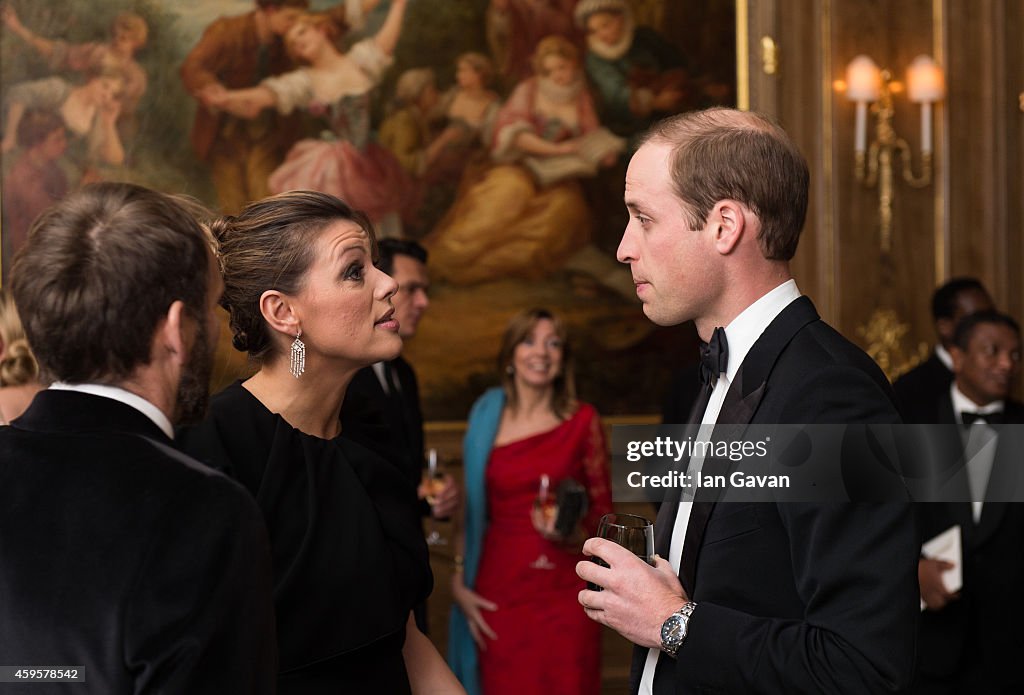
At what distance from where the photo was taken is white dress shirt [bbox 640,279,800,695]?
6.96 feet

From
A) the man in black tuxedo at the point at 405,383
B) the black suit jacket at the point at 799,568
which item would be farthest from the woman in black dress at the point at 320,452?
the man in black tuxedo at the point at 405,383

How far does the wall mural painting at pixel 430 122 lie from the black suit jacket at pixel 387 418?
139 centimetres

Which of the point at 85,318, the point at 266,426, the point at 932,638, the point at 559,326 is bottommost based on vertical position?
the point at 932,638

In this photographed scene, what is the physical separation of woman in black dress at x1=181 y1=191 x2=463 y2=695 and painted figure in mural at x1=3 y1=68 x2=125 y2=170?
4.41 m

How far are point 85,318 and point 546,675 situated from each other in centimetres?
438

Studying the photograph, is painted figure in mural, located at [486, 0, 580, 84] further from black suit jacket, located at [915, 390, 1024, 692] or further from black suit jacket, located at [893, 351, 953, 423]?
black suit jacket, located at [915, 390, 1024, 692]

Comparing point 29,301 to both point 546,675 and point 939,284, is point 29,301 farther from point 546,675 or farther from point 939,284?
point 939,284

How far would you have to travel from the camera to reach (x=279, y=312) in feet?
8.02

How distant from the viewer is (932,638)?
478 cm

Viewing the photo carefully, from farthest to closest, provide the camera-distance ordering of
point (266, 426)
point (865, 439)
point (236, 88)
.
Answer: point (236, 88)
point (266, 426)
point (865, 439)

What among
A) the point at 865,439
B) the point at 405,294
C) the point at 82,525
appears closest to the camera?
the point at 82,525

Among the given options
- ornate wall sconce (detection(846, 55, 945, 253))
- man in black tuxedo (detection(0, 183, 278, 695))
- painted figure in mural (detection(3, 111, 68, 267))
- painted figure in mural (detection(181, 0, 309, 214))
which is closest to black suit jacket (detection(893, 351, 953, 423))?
ornate wall sconce (detection(846, 55, 945, 253))

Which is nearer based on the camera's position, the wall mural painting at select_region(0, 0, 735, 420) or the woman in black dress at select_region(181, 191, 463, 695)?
the woman in black dress at select_region(181, 191, 463, 695)

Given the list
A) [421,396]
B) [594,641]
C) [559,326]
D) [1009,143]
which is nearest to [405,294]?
[559,326]
